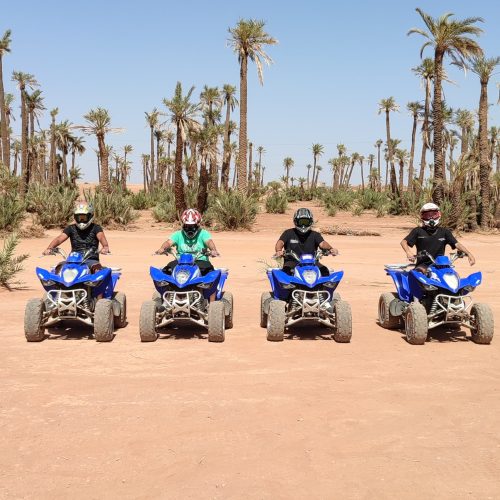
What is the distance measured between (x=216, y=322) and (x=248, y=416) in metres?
2.51

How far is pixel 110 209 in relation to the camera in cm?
2791

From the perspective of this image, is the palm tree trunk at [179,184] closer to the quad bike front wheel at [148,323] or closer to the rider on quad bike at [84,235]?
the rider on quad bike at [84,235]

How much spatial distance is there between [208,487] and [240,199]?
2364 cm

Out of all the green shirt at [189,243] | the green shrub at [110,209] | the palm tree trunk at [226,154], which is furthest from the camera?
the palm tree trunk at [226,154]

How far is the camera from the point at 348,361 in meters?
6.27

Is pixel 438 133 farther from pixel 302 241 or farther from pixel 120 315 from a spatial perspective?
pixel 120 315

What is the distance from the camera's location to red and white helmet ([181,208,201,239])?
7.79 metres

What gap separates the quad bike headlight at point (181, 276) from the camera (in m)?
7.07

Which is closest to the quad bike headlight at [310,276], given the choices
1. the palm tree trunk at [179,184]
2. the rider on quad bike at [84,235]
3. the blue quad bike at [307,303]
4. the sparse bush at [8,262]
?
the blue quad bike at [307,303]

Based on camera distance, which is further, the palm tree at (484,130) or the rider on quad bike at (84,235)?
the palm tree at (484,130)

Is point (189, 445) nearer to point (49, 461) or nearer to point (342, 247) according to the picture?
point (49, 461)

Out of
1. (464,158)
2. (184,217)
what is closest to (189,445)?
(184,217)

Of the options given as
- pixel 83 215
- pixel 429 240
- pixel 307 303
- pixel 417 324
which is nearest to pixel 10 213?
pixel 83 215

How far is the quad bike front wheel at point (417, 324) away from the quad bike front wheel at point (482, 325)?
0.64 metres
